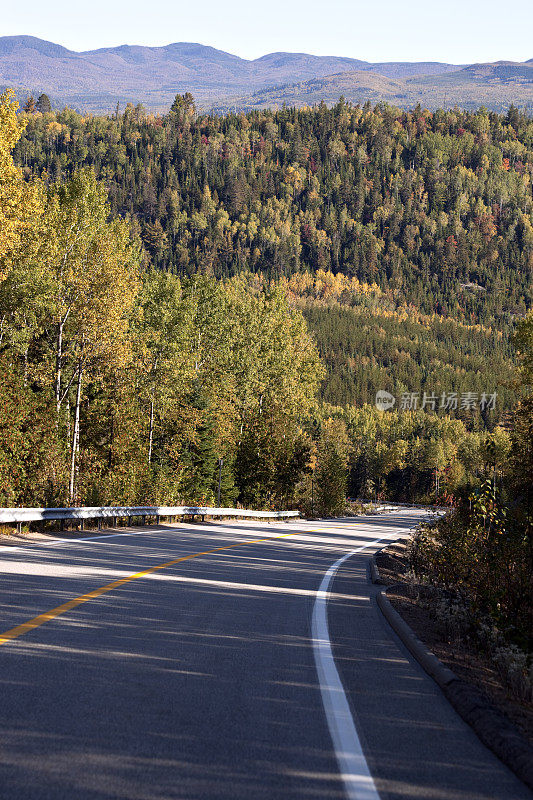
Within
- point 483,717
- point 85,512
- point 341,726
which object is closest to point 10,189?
point 85,512

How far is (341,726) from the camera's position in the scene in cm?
620

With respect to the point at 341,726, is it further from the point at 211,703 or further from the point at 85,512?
the point at 85,512

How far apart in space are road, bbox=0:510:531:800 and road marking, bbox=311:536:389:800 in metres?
0.02

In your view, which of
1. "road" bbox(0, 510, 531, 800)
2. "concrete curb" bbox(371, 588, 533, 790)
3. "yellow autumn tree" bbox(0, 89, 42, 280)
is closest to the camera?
"road" bbox(0, 510, 531, 800)

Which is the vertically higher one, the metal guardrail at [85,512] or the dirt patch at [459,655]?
the dirt patch at [459,655]

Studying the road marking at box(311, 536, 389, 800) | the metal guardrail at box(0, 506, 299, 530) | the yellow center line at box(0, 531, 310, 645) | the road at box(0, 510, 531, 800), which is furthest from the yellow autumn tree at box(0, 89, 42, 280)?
the road marking at box(311, 536, 389, 800)

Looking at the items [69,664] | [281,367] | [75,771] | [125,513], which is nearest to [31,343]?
[125,513]

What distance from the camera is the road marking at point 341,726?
16.5 feet

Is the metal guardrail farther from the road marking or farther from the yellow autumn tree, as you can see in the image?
the road marking

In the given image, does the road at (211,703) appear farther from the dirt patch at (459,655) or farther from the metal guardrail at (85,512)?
the metal guardrail at (85,512)

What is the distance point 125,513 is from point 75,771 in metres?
22.5

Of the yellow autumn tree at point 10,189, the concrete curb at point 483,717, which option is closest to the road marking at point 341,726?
the concrete curb at point 483,717

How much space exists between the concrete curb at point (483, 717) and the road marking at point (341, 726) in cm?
88

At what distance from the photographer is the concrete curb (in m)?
5.55
